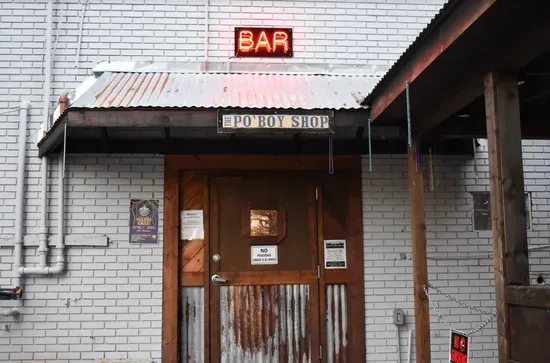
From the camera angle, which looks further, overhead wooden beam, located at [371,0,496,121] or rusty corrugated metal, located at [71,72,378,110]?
rusty corrugated metal, located at [71,72,378,110]

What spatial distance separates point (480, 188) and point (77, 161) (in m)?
4.44

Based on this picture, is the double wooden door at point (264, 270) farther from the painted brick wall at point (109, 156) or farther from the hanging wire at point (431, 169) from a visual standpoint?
the hanging wire at point (431, 169)

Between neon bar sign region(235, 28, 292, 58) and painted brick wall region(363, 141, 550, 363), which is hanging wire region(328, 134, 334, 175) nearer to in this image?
painted brick wall region(363, 141, 550, 363)

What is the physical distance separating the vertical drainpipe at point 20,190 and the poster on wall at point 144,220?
1126 mm

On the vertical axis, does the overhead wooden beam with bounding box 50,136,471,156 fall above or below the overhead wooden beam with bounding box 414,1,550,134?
below

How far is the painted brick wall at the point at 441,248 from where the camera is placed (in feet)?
19.2

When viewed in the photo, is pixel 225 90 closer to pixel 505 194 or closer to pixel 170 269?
pixel 170 269

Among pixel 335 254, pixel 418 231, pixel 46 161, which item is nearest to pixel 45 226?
pixel 46 161

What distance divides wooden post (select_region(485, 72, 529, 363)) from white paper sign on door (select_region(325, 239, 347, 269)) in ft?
8.33

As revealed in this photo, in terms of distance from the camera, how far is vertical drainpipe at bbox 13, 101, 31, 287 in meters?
5.57

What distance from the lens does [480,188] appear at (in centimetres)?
610

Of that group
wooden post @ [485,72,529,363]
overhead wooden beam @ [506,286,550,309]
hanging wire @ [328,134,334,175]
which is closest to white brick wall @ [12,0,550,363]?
hanging wire @ [328,134,334,175]

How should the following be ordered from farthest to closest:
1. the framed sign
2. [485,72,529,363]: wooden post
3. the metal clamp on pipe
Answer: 1. the metal clamp on pipe
2. the framed sign
3. [485,72,529,363]: wooden post

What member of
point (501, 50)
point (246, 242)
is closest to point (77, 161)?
point (246, 242)
